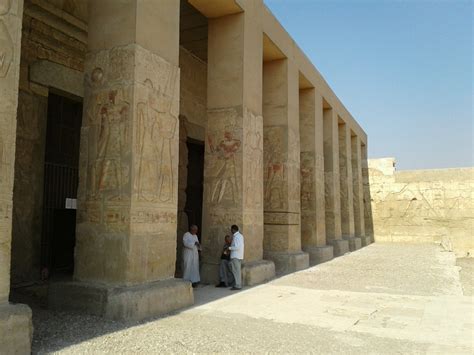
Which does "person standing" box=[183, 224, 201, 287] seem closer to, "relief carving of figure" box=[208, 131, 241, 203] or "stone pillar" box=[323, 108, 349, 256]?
"relief carving of figure" box=[208, 131, 241, 203]

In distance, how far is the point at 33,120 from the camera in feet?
23.0

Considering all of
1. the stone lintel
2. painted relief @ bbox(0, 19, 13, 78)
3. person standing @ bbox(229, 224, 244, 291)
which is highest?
painted relief @ bbox(0, 19, 13, 78)

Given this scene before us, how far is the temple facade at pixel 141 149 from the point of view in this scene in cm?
489

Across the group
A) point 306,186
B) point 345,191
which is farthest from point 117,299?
point 345,191

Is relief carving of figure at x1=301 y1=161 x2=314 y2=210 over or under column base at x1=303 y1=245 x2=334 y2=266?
over

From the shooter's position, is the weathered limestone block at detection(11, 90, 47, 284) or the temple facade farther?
the weathered limestone block at detection(11, 90, 47, 284)

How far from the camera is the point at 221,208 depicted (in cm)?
763

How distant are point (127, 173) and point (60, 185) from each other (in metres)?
3.37

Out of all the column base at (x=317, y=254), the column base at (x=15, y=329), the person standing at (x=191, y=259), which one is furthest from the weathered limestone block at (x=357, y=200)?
the column base at (x=15, y=329)

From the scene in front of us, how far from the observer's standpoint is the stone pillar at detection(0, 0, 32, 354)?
131 inches

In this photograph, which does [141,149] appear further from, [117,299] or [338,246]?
[338,246]

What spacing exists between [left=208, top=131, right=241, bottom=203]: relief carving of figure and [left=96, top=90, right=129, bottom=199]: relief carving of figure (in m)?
2.84

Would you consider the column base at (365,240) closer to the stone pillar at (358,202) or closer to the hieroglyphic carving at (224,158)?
the stone pillar at (358,202)

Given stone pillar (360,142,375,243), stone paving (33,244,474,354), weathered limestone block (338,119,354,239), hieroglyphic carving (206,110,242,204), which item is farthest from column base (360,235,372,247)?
hieroglyphic carving (206,110,242,204)
